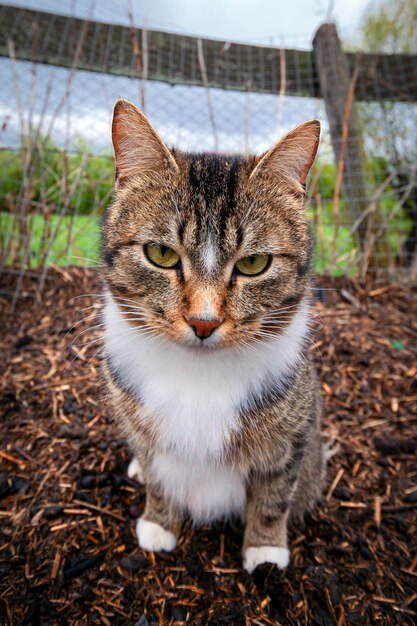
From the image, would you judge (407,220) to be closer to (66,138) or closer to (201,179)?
(66,138)

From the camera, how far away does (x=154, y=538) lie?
5.71 ft

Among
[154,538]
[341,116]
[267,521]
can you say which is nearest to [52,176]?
[341,116]

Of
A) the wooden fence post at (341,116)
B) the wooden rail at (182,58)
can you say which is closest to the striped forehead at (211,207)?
the wooden rail at (182,58)

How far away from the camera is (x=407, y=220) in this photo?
5.17 metres

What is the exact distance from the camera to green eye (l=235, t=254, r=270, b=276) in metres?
1.34

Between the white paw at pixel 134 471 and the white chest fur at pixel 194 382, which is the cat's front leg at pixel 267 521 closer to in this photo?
the white chest fur at pixel 194 382

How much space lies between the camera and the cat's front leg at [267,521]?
5.33 ft

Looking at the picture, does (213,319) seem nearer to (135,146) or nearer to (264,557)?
(135,146)

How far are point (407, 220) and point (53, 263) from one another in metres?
4.20

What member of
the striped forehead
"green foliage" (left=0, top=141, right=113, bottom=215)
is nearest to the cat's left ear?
the striped forehead

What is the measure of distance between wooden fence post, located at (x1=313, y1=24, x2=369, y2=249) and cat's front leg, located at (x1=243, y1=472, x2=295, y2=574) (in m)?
3.05

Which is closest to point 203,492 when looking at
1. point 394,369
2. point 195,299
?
point 195,299

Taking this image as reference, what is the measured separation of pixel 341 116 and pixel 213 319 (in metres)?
3.67

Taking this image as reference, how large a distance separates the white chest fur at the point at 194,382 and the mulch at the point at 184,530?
38cm
